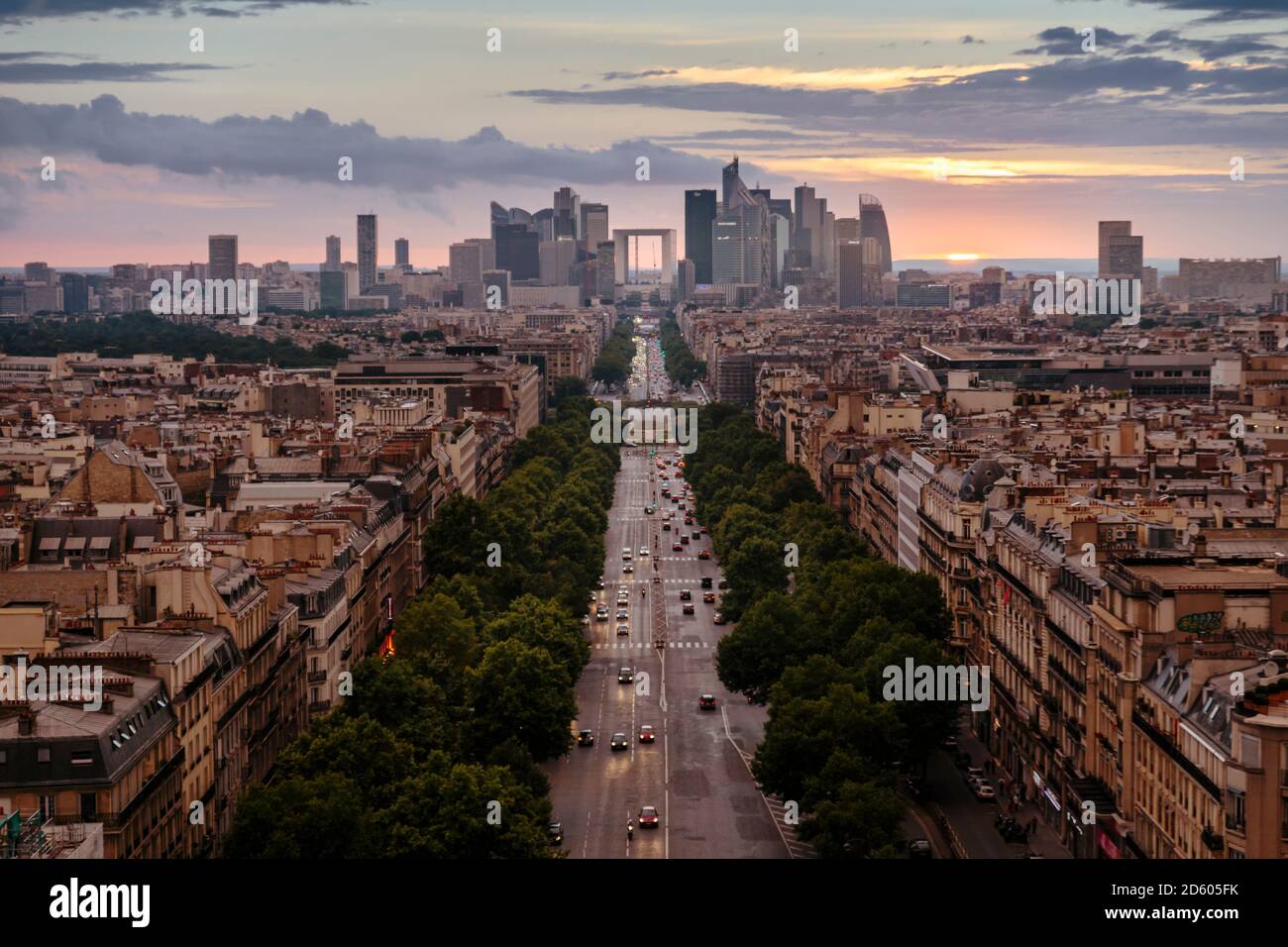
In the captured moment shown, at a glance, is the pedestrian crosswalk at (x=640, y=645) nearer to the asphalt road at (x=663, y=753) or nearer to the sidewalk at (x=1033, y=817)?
the asphalt road at (x=663, y=753)

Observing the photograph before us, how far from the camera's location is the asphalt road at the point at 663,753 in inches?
2080

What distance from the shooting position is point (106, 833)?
1478 inches

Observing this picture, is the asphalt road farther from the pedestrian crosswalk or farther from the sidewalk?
the sidewalk

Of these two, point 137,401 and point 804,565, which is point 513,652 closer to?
point 804,565

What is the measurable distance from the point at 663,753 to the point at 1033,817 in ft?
47.2

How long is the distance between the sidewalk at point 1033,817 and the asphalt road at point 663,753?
21.9 feet

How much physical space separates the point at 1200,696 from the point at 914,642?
69.1ft

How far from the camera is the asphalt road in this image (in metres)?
52.8

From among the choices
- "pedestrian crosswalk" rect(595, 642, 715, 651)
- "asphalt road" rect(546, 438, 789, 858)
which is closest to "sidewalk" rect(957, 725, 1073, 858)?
"asphalt road" rect(546, 438, 789, 858)

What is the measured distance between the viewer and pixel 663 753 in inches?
2522

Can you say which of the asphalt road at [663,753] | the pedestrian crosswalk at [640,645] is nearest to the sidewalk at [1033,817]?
the asphalt road at [663,753]

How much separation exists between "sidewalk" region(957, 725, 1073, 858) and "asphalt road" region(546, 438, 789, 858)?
666 cm

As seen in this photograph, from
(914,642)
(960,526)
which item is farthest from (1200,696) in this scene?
(960,526)

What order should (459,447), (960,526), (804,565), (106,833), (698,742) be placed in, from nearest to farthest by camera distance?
(106,833) < (698,742) < (960,526) < (804,565) < (459,447)
